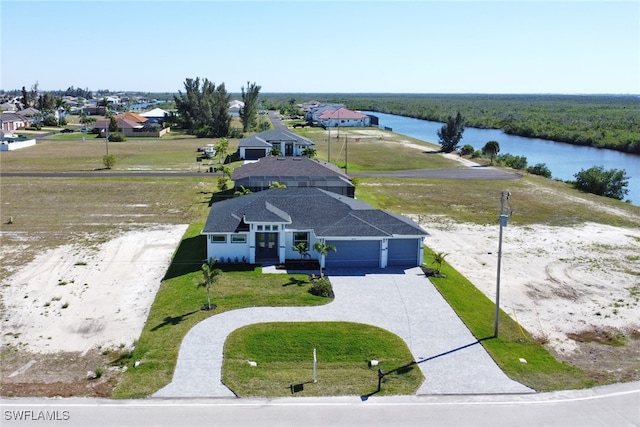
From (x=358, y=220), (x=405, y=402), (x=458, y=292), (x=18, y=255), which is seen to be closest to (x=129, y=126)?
(x=18, y=255)

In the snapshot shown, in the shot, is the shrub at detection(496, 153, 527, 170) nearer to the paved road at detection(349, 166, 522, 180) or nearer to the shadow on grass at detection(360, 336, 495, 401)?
the paved road at detection(349, 166, 522, 180)

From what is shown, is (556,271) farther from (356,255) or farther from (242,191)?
(242,191)

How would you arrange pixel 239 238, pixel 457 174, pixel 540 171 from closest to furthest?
1. pixel 239 238
2. pixel 457 174
3. pixel 540 171

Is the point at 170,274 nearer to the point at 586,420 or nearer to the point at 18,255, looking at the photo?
the point at 18,255

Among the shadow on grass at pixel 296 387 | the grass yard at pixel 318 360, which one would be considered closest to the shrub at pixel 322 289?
the grass yard at pixel 318 360

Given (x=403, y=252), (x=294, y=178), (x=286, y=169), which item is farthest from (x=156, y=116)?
(x=403, y=252)

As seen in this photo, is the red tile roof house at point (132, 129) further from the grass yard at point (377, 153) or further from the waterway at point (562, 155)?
the waterway at point (562, 155)

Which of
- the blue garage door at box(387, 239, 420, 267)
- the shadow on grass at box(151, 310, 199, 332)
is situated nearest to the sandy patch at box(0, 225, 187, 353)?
the shadow on grass at box(151, 310, 199, 332)
